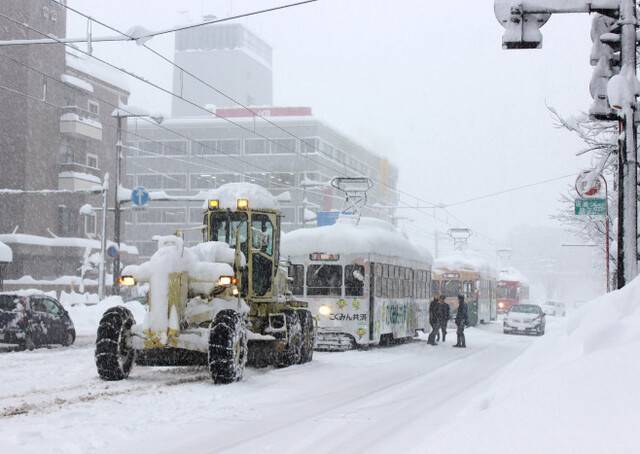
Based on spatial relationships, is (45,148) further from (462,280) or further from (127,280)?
(127,280)

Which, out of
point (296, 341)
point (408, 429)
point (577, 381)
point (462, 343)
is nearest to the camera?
point (577, 381)

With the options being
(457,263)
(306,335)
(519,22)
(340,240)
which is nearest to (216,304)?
(306,335)

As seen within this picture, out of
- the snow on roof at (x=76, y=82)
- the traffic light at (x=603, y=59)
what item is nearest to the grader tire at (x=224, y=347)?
the traffic light at (x=603, y=59)

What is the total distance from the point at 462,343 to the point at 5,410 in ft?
59.8

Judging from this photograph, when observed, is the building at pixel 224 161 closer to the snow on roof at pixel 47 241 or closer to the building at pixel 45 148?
the building at pixel 45 148

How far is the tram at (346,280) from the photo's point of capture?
931 inches

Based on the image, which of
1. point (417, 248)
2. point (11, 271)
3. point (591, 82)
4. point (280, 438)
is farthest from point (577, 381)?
point (11, 271)

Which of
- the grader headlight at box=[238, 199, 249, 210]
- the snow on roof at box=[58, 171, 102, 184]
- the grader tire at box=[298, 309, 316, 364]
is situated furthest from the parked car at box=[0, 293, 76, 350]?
the snow on roof at box=[58, 171, 102, 184]

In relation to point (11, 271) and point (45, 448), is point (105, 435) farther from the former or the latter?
point (11, 271)

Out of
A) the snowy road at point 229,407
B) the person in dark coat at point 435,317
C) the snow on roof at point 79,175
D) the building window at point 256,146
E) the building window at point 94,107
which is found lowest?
the snowy road at point 229,407

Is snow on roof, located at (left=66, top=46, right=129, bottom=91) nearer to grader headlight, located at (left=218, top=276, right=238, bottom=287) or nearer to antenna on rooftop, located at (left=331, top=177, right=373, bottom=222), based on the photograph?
antenna on rooftop, located at (left=331, top=177, right=373, bottom=222)

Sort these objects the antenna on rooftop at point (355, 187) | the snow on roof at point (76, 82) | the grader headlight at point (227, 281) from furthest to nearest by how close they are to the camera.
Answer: the snow on roof at point (76, 82), the antenna on rooftop at point (355, 187), the grader headlight at point (227, 281)

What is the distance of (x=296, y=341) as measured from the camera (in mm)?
18500

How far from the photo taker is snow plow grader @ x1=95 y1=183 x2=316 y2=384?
14.5 meters
